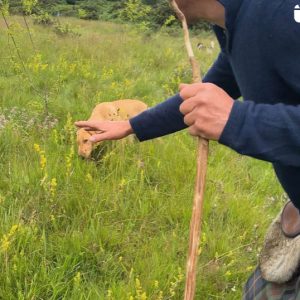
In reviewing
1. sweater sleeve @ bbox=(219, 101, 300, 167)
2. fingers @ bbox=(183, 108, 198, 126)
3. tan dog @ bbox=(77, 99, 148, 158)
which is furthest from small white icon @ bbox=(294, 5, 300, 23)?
tan dog @ bbox=(77, 99, 148, 158)

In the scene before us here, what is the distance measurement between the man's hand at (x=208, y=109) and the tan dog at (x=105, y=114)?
6.48 feet

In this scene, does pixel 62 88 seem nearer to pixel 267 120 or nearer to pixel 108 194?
pixel 108 194

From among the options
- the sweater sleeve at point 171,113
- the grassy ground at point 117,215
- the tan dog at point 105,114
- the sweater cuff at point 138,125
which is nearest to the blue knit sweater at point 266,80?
the sweater sleeve at point 171,113

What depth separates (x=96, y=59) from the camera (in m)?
6.70

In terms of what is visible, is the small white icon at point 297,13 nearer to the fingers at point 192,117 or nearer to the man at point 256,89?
the man at point 256,89

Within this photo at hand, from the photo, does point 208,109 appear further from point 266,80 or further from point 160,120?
point 160,120

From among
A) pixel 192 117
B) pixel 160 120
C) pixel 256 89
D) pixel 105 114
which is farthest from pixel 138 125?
pixel 105 114

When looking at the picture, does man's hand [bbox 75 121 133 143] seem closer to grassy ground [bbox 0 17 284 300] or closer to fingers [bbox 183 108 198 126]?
grassy ground [bbox 0 17 284 300]

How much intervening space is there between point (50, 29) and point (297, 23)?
8793 millimetres

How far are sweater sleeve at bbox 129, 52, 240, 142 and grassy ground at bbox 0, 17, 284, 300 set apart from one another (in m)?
0.57

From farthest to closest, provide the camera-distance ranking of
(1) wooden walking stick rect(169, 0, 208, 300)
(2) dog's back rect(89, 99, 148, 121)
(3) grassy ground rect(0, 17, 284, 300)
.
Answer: (2) dog's back rect(89, 99, 148, 121)
(3) grassy ground rect(0, 17, 284, 300)
(1) wooden walking stick rect(169, 0, 208, 300)

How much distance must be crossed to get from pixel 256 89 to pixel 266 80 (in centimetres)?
5

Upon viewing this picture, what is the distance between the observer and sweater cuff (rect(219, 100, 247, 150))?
1.07 m

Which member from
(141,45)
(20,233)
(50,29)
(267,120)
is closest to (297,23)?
(267,120)
